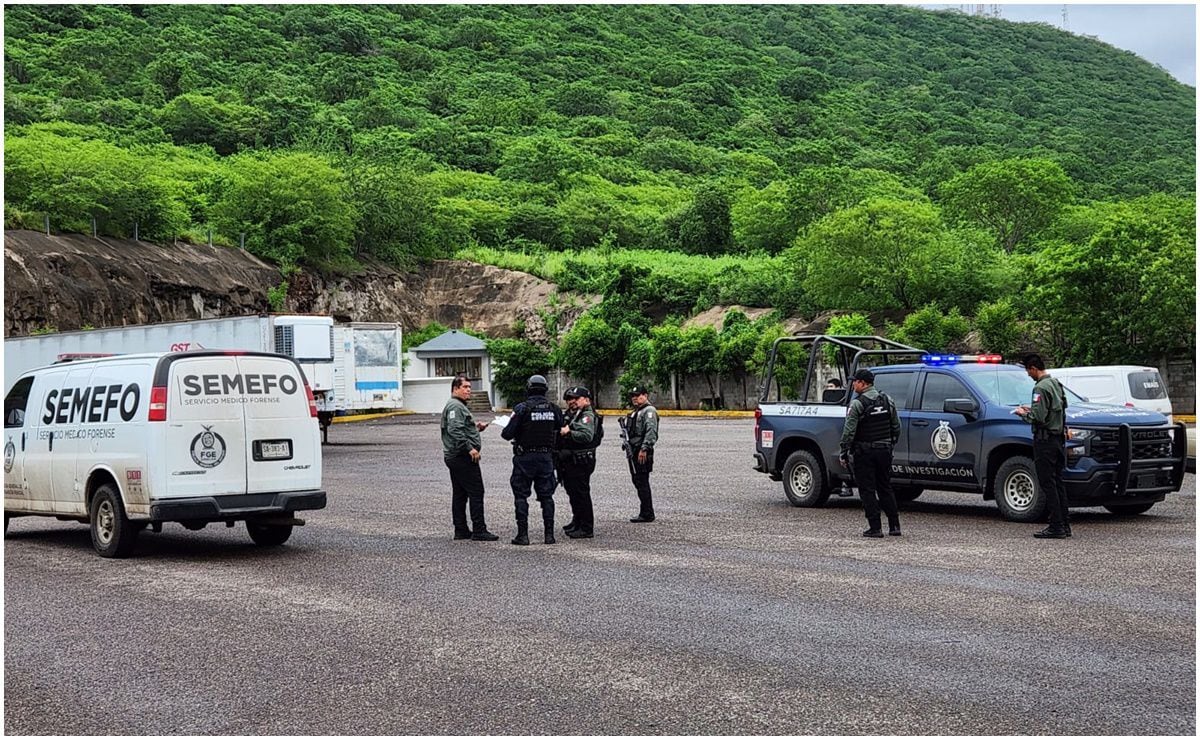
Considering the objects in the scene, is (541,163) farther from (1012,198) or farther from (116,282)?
(116,282)

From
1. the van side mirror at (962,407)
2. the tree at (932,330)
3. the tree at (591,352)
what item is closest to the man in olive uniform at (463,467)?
the van side mirror at (962,407)

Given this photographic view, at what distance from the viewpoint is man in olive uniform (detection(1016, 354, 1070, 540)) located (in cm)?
1313

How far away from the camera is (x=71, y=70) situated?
11462cm

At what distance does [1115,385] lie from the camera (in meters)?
24.3

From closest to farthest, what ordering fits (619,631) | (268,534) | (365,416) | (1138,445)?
1. (619,631)
2. (268,534)
3. (1138,445)
4. (365,416)

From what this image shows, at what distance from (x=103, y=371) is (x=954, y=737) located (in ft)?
32.9

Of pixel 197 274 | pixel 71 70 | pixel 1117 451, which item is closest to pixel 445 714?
pixel 1117 451

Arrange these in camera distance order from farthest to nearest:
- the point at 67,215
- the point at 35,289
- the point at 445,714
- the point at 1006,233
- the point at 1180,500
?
the point at 1006,233
the point at 67,215
the point at 35,289
the point at 1180,500
the point at 445,714

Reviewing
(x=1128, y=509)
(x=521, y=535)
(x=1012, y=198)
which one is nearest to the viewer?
(x=521, y=535)

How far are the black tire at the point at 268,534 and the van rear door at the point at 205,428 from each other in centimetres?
109

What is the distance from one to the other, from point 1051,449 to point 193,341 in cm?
2045

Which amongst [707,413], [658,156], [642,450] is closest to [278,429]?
[642,450]

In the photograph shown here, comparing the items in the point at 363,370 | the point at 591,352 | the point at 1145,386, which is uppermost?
the point at 591,352

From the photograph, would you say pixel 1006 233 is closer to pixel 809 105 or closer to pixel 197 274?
pixel 197 274
